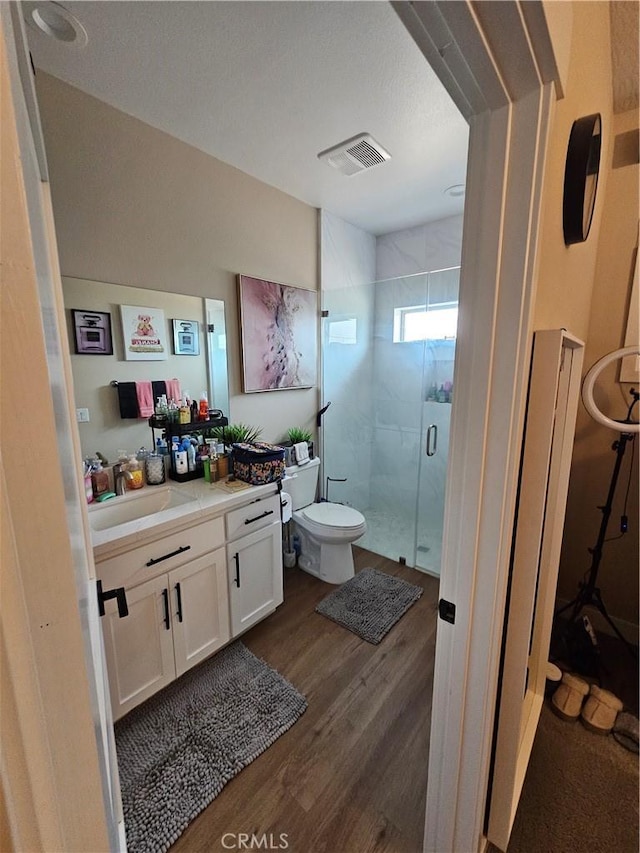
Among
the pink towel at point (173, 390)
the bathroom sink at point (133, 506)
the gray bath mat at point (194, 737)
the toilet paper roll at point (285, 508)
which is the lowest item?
the gray bath mat at point (194, 737)

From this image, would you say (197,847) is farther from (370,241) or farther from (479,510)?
(370,241)

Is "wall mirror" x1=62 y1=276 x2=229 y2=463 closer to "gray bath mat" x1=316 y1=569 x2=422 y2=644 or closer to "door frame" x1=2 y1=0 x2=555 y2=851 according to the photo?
"door frame" x1=2 y1=0 x2=555 y2=851

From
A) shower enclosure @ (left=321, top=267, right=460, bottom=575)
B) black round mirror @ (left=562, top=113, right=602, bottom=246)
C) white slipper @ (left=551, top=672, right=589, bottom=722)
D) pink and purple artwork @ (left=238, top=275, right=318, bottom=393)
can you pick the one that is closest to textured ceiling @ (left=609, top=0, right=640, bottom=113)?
black round mirror @ (left=562, top=113, right=602, bottom=246)

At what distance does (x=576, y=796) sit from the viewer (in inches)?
49.0

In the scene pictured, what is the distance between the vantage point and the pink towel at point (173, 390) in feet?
6.39

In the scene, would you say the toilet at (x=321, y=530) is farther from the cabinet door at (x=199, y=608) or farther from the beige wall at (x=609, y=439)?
the beige wall at (x=609, y=439)

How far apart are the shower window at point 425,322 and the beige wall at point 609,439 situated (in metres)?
0.85

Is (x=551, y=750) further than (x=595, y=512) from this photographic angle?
No

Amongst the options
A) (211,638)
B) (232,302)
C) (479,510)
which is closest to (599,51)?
(479,510)

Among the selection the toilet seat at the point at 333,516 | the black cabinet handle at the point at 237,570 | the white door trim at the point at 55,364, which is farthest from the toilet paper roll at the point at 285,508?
the white door trim at the point at 55,364

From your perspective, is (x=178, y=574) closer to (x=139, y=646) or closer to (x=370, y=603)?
(x=139, y=646)

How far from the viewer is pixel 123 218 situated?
5.59 feet

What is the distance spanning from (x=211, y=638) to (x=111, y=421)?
1.16 m

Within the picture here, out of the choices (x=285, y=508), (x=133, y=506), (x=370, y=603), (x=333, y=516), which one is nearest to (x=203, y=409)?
(x=133, y=506)
